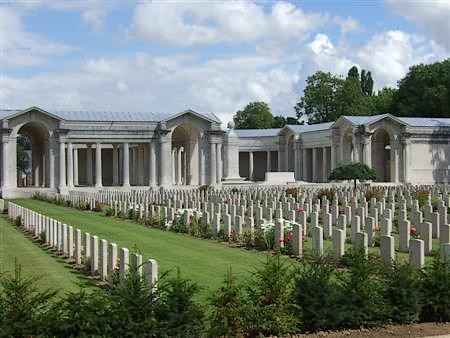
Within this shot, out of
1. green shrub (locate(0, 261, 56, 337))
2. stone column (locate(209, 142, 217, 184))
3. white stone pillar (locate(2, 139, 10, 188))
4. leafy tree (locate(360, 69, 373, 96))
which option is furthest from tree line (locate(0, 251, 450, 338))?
leafy tree (locate(360, 69, 373, 96))

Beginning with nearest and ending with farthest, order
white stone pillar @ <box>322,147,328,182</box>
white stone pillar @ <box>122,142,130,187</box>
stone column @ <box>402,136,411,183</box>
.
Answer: white stone pillar @ <box>122,142,130,187</box> < stone column @ <box>402,136,411,183</box> < white stone pillar @ <box>322,147,328,182</box>

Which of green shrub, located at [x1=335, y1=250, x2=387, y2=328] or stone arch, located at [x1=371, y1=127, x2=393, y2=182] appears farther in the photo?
stone arch, located at [x1=371, y1=127, x2=393, y2=182]

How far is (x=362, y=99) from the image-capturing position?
275 ft

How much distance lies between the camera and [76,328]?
7137 millimetres

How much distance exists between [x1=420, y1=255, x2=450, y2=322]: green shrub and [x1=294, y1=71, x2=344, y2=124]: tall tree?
79.1 meters

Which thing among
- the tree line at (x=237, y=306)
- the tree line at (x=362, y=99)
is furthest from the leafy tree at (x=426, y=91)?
the tree line at (x=237, y=306)

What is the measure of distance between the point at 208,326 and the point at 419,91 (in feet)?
226

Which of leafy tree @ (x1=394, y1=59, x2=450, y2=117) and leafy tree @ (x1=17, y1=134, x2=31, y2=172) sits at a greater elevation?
leafy tree @ (x1=394, y1=59, x2=450, y2=117)

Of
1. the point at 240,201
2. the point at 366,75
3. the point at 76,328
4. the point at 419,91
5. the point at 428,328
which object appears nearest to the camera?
the point at 76,328

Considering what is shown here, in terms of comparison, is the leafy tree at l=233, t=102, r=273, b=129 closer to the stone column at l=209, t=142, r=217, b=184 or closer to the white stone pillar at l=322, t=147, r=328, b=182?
the white stone pillar at l=322, t=147, r=328, b=182

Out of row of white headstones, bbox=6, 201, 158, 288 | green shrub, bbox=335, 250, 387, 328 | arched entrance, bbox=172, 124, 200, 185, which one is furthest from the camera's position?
arched entrance, bbox=172, 124, 200, 185

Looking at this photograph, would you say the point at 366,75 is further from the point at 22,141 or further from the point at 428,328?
the point at 428,328

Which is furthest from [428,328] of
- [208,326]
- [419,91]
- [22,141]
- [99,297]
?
[22,141]

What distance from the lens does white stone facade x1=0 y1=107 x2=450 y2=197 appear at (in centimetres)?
5056
